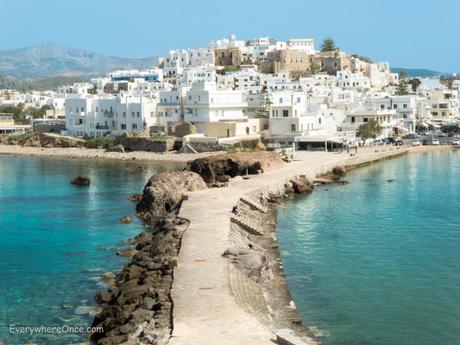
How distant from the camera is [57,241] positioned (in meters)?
26.7

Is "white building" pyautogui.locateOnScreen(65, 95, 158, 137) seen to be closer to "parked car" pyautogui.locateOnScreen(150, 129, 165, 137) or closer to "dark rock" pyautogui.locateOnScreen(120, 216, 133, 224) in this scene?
"parked car" pyautogui.locateOnScreen(150, 129, 165, 137)

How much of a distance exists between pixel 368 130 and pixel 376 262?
39.8 m

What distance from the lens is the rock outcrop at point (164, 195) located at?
31.0 meters

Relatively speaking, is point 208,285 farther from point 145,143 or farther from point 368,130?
point 368,130

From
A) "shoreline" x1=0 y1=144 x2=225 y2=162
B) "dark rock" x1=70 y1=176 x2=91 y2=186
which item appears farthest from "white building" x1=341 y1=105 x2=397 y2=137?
"dark rock" x1=70 y1=176 x2=91 y2=186

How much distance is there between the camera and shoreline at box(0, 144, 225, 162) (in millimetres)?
57062

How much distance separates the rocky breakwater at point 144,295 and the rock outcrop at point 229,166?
10687mm

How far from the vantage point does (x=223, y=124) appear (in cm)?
5953

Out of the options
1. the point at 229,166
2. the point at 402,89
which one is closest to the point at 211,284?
the point at 229,166

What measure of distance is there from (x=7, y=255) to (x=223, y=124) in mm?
36342

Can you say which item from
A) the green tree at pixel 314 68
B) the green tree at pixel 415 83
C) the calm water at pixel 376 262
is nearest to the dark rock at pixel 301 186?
the calm water at pixel 376 262

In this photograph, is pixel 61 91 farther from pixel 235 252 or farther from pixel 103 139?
pixel 235 252

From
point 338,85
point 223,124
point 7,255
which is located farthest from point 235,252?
point 338,85

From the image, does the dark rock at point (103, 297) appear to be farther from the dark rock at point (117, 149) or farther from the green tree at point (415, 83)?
the green tree at point (415, 83)
